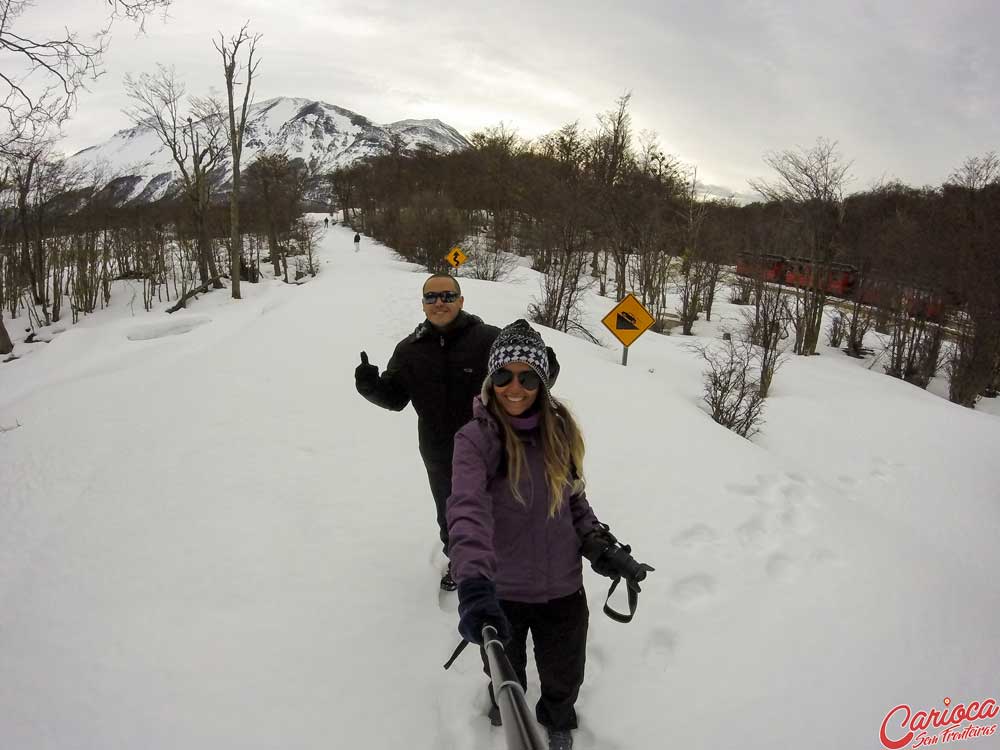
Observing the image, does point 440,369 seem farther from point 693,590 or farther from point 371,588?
point 693,590

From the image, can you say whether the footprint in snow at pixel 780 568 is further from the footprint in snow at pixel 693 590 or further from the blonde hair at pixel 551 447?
the blonde hair at pixel 551 447

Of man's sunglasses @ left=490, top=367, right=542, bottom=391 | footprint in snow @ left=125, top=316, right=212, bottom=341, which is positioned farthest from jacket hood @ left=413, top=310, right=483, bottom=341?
footprint in snow @ left=125, top=316, right=212, bottom=341

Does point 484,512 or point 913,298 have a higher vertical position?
point 913,298

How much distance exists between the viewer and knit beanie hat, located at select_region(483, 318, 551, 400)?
1.77m

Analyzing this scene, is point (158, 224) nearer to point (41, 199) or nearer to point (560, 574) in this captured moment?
point (41, 199)

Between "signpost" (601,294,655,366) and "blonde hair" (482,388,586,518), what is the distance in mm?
5891

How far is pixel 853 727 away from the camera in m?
2.18

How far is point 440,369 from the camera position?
2596 mm

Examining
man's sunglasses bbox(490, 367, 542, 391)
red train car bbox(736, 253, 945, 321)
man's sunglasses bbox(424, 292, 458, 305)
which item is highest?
red train car bbox(736, 253, 945, 321)

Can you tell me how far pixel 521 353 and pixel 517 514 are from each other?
62 cm

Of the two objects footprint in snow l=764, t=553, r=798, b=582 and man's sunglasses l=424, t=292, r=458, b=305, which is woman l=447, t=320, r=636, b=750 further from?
footprint in snow l=764, t=553, r=798, b=582

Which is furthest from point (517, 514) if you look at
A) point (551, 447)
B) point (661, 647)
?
point (661, 647)

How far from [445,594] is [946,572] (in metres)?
3.59

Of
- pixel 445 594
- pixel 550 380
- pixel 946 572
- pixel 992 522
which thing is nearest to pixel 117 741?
pixel 445 594
